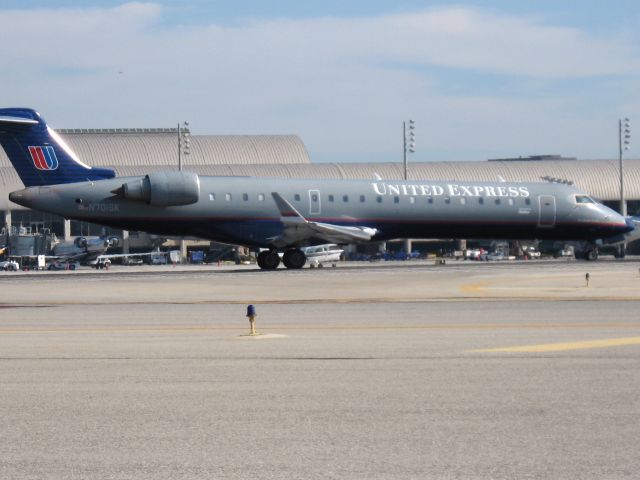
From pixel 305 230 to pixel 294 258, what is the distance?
163 cm

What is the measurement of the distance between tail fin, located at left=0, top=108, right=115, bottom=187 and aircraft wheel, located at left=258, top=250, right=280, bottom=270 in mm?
7427

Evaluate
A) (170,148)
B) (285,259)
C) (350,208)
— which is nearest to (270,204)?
(285,259)

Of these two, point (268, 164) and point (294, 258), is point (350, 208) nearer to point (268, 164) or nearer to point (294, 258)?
point (294, 258)

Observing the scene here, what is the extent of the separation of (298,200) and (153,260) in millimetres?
35019

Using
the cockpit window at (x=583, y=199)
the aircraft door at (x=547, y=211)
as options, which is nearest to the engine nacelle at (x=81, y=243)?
the aircraft door at (x=547, y=211)

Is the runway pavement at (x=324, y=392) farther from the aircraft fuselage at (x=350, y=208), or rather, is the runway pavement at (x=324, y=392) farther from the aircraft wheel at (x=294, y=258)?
the aircraft wheel at (x=294, y=258)

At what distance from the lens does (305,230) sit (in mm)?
42562

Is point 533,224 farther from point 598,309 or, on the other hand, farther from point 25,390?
point 25,390

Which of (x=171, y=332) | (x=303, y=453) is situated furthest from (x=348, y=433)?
(x=171, y=332)

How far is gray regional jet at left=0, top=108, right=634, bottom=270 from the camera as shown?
136 feet

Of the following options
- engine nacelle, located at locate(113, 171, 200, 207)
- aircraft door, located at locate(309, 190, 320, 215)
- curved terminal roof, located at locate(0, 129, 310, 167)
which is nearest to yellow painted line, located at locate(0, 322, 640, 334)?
engine nacelle, located at locate(113, 171, 200, 207)

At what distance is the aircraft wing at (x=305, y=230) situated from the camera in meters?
42.1

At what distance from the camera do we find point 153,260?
76562 millimetres

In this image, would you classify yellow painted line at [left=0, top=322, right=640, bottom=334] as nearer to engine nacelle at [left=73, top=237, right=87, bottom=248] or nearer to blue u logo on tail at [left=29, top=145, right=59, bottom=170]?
blue u logo on tail at [left=29, top=145, right=59, bottom=170]
